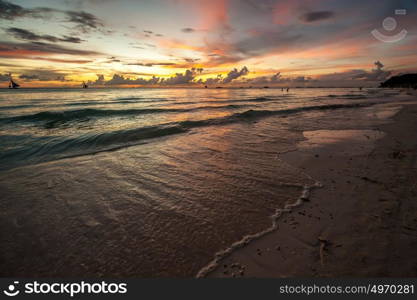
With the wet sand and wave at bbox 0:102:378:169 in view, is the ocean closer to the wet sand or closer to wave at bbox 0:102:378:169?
wave at bbox 0:102:378:169

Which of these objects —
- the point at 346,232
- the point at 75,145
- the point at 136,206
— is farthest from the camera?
the point at 75,145

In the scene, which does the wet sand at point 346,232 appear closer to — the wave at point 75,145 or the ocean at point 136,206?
the ocean at point 136,206

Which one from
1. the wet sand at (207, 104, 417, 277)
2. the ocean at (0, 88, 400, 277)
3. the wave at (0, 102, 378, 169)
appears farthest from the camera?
the wave at (0, 102, 378, 169)

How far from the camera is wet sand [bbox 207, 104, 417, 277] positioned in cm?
271

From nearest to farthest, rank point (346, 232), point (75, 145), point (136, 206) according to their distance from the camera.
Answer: point (346, 232)
point (136, 206)
point (75, 145)

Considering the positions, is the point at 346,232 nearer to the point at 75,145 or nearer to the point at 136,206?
the point at 136,206

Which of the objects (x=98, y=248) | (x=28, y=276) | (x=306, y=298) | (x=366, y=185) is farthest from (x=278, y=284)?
(x=366, y=185)

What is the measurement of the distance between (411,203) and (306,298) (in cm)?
350

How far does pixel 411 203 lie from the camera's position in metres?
4.12

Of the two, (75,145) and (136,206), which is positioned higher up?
(75,145)

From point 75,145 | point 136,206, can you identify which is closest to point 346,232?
point 136,206

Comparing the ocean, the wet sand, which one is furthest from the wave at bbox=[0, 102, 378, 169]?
the wet sand

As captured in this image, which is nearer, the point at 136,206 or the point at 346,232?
the point at 346,232

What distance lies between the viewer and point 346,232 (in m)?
3.37
